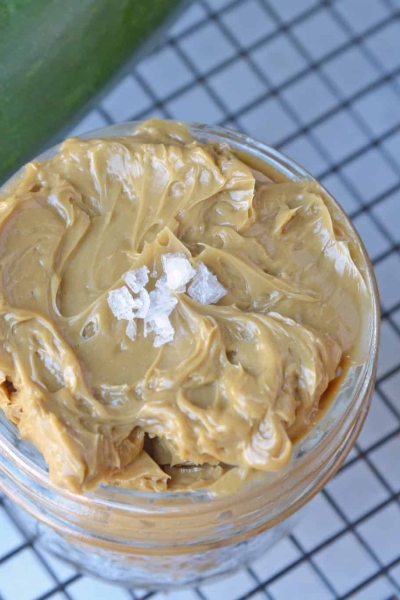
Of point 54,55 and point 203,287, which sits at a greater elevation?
point 54,55

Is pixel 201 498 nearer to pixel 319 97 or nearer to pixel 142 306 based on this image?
pixel 142 306

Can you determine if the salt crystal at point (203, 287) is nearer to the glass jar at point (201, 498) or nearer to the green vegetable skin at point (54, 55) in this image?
the glass jar at point (201, 498)

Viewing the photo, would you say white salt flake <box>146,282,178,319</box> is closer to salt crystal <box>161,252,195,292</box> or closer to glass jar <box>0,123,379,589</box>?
salt crystal <box>161,252,195,292</box>

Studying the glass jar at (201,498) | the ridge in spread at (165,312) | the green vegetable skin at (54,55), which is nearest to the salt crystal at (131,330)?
the ridge in spread at (165,312)

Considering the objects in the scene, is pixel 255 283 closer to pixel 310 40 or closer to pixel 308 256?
pixel 308 256

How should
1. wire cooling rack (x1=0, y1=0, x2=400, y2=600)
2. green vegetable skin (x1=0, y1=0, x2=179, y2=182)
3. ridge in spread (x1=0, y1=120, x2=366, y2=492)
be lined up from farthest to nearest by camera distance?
wire cooling rack (x1=0, y1=0, x2=400, y2=600) < green vegetable skin (x1=0, y1=0, x2=179, y2=182) < ridge in spread (x1=0, y1=120, x2=366, y2=492)

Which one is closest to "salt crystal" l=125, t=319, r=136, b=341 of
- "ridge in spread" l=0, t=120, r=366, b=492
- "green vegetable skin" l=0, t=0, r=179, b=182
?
"ridge in spread" l=0, t=120, r=366, b=492

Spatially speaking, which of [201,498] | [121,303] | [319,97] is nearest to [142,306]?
[121,303]
